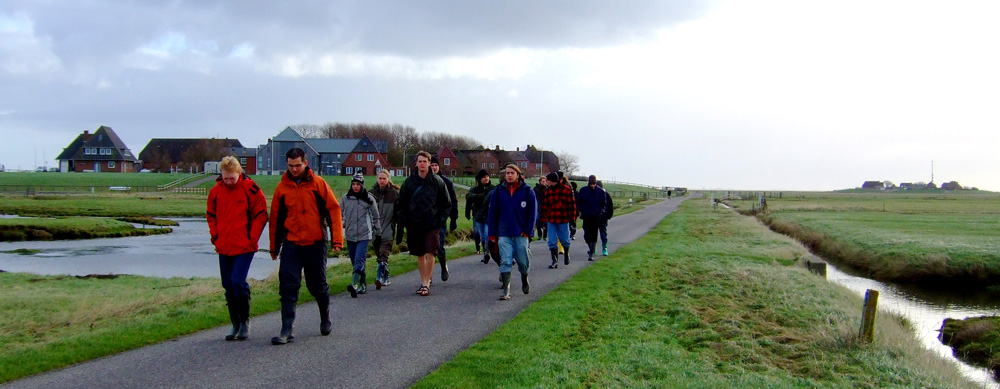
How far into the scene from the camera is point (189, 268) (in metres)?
21.5

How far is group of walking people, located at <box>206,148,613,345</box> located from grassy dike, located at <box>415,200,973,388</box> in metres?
1.47

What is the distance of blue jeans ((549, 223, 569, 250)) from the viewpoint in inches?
584

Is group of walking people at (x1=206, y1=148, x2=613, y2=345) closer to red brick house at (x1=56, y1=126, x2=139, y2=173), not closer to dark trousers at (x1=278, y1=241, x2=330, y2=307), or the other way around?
dark trousers at (x1=278, y1=241, x2=330, y2=307)

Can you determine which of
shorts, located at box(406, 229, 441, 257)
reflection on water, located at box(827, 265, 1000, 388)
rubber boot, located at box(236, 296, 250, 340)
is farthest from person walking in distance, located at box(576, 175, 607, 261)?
rubber boot, located at box(236, 296, 250, 340)

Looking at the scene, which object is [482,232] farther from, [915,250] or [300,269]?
[915,250]

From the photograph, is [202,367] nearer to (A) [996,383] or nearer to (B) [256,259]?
(A) [996,383]

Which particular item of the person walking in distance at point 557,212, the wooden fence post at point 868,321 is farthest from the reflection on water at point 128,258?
the wooden fence post at point 868,321

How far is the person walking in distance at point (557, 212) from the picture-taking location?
48.7ft

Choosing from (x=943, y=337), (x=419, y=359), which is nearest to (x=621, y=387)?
(x=419, y=359)

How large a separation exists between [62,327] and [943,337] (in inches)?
597

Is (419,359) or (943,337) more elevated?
(419,359)

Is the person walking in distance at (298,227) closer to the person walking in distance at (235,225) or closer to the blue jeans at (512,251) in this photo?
the person walking in distance at (235,225)

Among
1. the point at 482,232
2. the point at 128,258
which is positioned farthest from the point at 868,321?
the point at 128,258

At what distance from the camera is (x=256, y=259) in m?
23.9
